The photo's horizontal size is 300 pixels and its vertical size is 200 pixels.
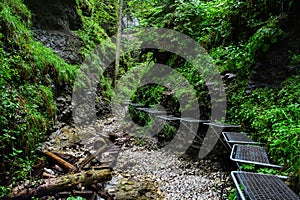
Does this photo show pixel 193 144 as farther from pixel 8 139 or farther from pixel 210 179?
pixel 8 139

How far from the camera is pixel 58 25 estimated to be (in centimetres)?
807

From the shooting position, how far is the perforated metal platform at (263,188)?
1.33m

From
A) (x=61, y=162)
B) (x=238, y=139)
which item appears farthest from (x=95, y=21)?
(x=238, y=139)

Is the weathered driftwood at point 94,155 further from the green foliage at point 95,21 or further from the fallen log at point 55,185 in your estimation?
the green foliage at point 95,21

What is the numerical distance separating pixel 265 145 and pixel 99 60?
396 inches

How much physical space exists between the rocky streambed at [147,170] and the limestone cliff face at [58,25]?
12.1ft

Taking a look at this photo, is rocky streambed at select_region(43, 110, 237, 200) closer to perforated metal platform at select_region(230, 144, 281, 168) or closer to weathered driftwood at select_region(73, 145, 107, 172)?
weathered driftwood at select_region(73, 145, 107, 172)

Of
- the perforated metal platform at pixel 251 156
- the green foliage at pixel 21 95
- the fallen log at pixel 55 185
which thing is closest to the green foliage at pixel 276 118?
the perforated metal platform at pixel 251 156

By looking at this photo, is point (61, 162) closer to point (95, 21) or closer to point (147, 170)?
point (147, 170)

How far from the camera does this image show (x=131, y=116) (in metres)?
8.48

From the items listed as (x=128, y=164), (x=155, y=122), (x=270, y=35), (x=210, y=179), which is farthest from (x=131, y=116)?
(x=270, y=35)

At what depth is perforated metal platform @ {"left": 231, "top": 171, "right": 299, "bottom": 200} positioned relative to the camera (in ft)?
4.35

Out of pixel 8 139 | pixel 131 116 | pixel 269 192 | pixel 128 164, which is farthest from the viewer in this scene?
pixel 131 116

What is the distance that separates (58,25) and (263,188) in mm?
9044
